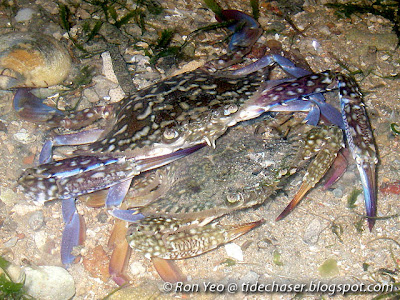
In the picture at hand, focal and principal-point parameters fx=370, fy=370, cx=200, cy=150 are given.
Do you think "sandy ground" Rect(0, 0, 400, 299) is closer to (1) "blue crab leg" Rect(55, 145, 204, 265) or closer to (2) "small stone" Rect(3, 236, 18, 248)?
(2) "small stone" Rect(3, 236, 18, 248)

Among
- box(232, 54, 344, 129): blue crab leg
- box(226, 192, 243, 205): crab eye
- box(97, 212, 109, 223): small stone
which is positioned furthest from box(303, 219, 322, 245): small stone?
box(97, 212, 109, 223): small stone

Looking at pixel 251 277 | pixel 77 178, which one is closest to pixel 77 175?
pixel 77 178

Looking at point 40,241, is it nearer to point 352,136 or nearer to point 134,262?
point 134,262

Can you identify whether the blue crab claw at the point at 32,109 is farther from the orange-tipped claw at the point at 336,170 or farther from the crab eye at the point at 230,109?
the orange-tipped claw at the point at 336,170

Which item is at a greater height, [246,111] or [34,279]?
[246,111]

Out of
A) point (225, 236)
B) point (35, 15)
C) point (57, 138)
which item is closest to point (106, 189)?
point (57, 138)

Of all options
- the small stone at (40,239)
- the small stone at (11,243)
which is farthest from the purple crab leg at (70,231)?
the small stone at (11,243)
